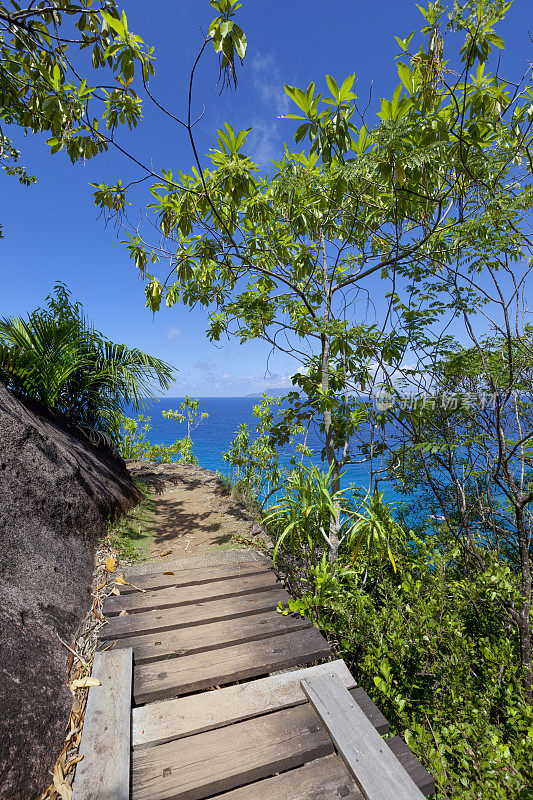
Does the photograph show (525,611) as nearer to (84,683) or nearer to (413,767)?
(413,767)

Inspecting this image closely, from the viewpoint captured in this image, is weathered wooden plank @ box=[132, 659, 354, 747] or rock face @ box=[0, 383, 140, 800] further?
weathered wooden plank @ box=[132, 659, 354, 747]

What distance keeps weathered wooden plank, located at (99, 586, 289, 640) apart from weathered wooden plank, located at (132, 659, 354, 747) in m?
0.54

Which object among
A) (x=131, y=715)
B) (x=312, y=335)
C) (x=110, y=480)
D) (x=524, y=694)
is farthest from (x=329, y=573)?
(x=110, y=480)

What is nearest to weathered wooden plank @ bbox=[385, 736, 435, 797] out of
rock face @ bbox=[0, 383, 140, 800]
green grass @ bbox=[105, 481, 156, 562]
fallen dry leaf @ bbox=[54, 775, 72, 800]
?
fallen dry leaf @ bbox=[54, 775, 72, 800]

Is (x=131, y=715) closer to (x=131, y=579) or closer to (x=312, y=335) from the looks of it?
(x=131, y=579)

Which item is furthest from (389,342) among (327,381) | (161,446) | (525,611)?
(161,446)

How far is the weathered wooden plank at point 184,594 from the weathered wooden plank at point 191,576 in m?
0.05

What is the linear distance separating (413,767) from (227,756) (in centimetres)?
96

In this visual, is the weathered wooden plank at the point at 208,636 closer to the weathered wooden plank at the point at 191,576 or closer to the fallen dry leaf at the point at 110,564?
the weathered wooden plank at the point at 191,576

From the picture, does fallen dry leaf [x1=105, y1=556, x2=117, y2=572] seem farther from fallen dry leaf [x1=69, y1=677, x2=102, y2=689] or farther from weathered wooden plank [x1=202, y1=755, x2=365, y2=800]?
weathered wooden plank [x1=202, y1=755, x2=365, y2=800]

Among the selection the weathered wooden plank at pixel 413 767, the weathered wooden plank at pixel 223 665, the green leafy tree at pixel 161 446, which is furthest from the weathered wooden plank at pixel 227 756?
the green leafy tree at pixel 161 446

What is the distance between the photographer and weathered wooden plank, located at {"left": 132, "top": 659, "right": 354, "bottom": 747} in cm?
179

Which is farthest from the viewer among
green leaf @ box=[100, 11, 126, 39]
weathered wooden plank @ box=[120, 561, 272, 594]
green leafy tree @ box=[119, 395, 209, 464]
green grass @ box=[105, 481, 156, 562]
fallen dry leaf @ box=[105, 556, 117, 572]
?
green leafy tree @ box=[119, 395, 209, 464]

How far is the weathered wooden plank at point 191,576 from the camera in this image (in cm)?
301
